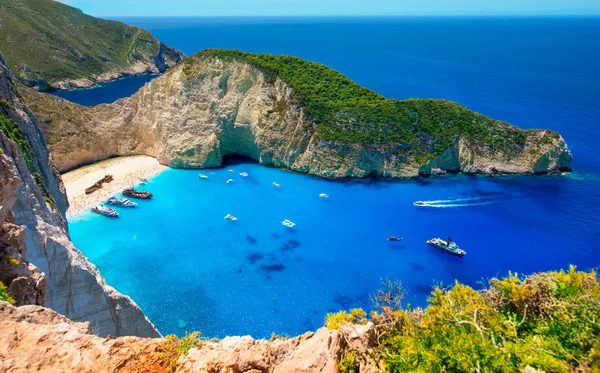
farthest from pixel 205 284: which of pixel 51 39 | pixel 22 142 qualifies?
pixel 51 39

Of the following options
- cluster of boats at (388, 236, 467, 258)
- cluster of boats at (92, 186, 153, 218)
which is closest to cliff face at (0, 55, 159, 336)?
cluster of boats at (92, 186, 153, 218)

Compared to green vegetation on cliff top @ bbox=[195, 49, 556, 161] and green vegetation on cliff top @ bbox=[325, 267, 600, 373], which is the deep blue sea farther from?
green vegetation on cliff top @ bbox=[325, 267, 600, 373]

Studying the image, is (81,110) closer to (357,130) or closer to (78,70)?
(357,130)

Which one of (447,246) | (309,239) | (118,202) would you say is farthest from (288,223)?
(118,202)

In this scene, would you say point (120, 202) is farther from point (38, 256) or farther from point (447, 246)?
point (447, 246)

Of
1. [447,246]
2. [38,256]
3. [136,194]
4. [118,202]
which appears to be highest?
[38,256]

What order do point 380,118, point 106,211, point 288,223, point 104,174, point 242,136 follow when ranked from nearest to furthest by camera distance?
point 288,223 → point 106,211 → point 104,174 → point 380,118 → point 242,136
